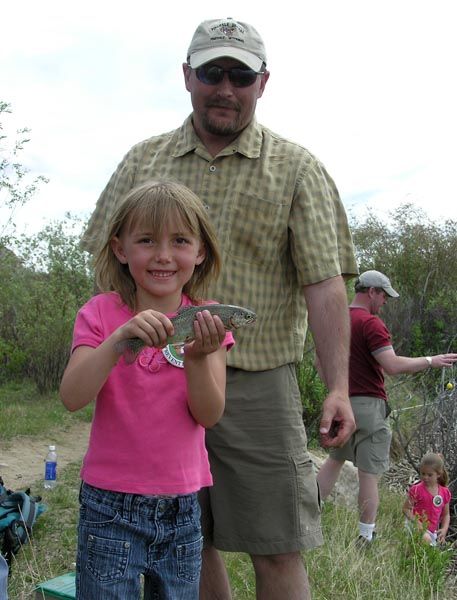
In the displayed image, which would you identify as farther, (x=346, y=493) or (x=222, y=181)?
(x=346, y=493)

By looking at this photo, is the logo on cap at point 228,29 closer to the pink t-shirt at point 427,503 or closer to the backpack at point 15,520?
the backpack at point 15,520

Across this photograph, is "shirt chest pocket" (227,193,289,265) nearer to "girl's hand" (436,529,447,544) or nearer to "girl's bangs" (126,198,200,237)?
"girl's bangs" (126,198,200,237)

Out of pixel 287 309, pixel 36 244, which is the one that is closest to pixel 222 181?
pixel 287 309

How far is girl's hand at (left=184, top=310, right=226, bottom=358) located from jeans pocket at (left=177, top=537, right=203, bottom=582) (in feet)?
2.19

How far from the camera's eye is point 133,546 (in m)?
2.26

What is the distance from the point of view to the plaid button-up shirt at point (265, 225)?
305 cm

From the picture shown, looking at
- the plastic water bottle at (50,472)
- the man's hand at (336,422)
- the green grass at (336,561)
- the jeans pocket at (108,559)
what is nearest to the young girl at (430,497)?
the green grass at (336,561)

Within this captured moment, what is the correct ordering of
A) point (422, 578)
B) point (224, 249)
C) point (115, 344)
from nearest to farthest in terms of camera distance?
point (115, 344) < point (224, 249) < point (422, 578)

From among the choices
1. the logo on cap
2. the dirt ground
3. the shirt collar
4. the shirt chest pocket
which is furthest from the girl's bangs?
the dirt ground

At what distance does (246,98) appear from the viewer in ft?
10.1

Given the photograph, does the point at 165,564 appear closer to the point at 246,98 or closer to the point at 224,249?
the point at 224,249

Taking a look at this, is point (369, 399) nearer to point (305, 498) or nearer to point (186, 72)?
point (305, 498)

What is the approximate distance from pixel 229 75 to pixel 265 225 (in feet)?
2.06

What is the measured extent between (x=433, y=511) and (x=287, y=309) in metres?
3.97
